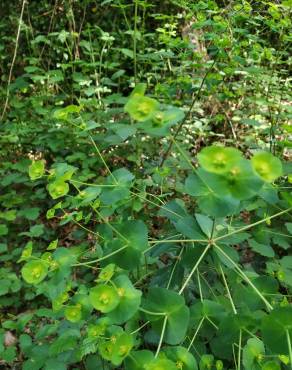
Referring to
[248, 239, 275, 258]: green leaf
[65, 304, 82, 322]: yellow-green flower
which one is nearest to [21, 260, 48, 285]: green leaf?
[65, 304, 82, 322]: yellow-green flower

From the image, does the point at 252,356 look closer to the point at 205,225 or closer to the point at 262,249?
the point at 205,225

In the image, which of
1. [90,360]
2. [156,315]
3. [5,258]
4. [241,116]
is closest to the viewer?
[156,315]

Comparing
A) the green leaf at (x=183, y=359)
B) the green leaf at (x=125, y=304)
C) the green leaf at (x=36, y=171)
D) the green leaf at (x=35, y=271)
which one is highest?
the green leaf at (x=36, y=171)

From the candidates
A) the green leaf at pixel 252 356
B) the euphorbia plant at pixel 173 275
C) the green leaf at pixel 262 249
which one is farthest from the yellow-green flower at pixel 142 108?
the green leaf at pixel 262 249

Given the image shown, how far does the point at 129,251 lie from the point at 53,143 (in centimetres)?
190

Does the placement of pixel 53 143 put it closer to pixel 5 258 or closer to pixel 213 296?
pixel 5 258

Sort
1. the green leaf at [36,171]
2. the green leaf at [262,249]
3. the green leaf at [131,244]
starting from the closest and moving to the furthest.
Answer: the green leaf at [131,244]
the green leaf at [36,171]
the green leaf at [262,249]

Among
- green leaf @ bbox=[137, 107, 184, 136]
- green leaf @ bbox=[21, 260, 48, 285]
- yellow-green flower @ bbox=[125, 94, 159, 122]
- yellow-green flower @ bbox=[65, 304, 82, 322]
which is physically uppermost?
yellow-green flower @ bbox=[125, 94, 159, 122]

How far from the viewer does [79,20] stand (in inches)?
165

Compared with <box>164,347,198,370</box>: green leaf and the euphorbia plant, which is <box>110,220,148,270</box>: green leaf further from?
<box>164,347,198,370</box>: green leaf

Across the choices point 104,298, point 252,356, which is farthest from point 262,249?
point 104,298

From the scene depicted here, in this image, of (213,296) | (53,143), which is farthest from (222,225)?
(53,143)

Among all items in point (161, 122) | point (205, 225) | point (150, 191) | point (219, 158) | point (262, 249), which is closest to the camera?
point (219, 158)

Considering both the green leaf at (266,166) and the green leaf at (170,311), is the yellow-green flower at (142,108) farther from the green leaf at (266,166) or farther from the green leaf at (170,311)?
the green leaf at (170,311)
